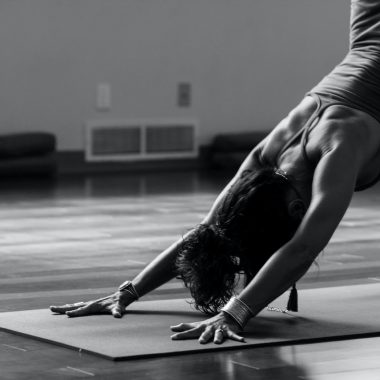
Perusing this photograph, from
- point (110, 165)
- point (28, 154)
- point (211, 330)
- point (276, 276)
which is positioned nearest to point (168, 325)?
point (211, 330)

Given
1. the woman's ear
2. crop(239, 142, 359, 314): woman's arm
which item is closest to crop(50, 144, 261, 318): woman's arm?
the woman's ear

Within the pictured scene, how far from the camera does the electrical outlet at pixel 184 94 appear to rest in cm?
942

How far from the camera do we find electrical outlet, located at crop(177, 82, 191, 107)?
9.42 meters

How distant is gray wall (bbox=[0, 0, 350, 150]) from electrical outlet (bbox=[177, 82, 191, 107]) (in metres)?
0.04

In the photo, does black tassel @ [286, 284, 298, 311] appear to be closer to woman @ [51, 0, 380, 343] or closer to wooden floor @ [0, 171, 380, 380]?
woman @ [51, 0, 380, 343]

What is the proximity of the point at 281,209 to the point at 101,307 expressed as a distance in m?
0.60

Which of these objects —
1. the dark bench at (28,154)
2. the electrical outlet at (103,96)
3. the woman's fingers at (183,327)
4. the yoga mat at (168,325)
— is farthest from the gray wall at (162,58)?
the woman's fingers at (183,327)

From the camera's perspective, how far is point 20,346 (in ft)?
10.6

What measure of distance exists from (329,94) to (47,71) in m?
5.42

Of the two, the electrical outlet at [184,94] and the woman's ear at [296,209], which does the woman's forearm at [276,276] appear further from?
the electrical outlet at [184,94]

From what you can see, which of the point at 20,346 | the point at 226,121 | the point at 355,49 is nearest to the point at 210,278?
the point at 20,346

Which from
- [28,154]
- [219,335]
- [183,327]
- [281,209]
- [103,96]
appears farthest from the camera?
[103,96]

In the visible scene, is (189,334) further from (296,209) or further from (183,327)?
(296,209)

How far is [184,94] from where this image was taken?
372 inches
